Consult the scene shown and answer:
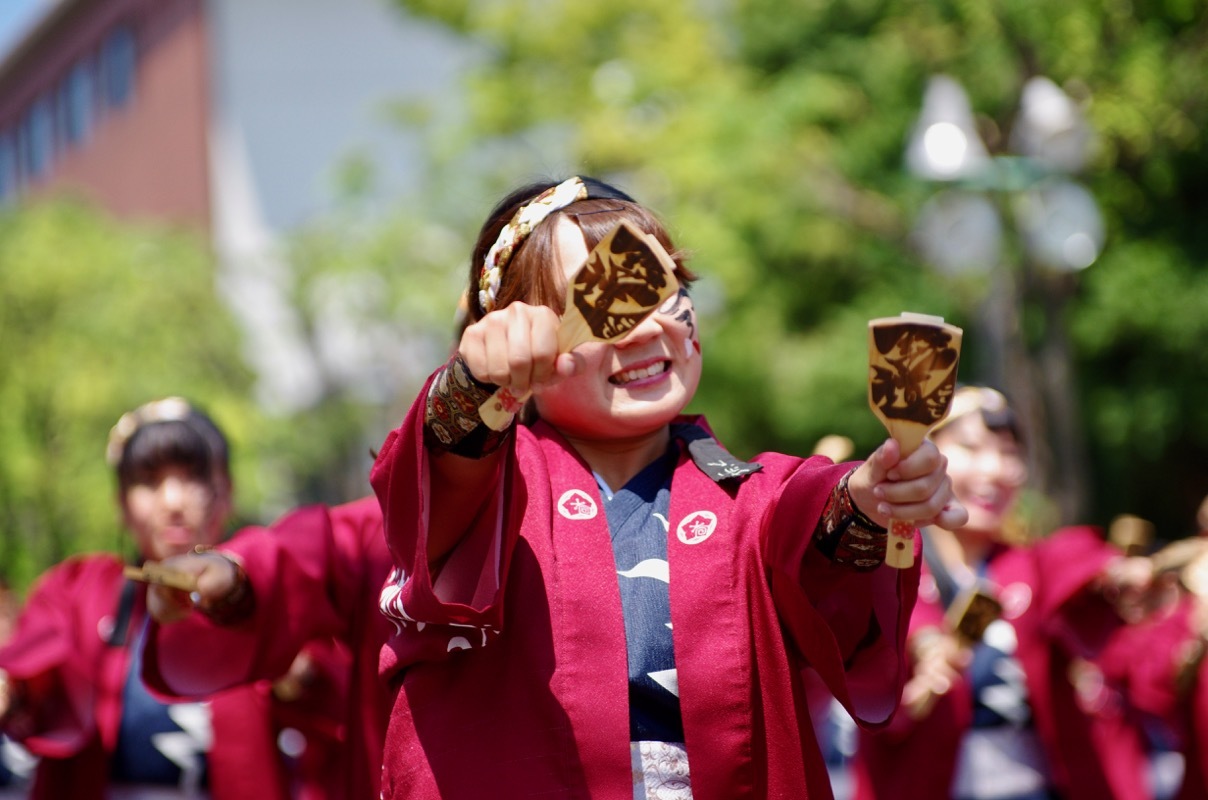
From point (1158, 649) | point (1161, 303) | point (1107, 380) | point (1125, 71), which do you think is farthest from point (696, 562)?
point (1107, 380)

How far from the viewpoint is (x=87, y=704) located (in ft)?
12.0

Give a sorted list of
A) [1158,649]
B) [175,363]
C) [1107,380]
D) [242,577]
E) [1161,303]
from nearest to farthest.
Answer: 1. [242,577]
2. [1158,649]
3. [1161,303]
4. [1107,380]
5. [175,363]

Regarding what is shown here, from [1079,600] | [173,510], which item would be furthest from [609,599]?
[1079,600]

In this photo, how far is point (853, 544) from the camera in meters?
1.88

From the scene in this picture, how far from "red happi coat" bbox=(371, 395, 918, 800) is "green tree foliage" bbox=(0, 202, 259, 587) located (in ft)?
32.1

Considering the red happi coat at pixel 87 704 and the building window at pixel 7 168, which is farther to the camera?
the building window at pixel 7 168

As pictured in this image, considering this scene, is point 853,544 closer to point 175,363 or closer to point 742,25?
point 742,25

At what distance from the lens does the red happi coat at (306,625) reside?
256cm

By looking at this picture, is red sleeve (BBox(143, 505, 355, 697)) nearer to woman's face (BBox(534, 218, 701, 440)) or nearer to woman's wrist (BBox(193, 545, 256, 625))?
woman's wrist (BBox(193, 545, 256, 625))

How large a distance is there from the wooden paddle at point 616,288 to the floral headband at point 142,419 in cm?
231

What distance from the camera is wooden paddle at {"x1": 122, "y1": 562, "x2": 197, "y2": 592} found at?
2.31 metres

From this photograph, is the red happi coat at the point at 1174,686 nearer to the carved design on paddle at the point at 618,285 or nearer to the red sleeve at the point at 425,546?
the red sleeve at the point at 425,546

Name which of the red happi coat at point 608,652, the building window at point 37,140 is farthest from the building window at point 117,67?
the red happi coat at point 608,652

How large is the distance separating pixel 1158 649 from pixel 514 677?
3.21 m
